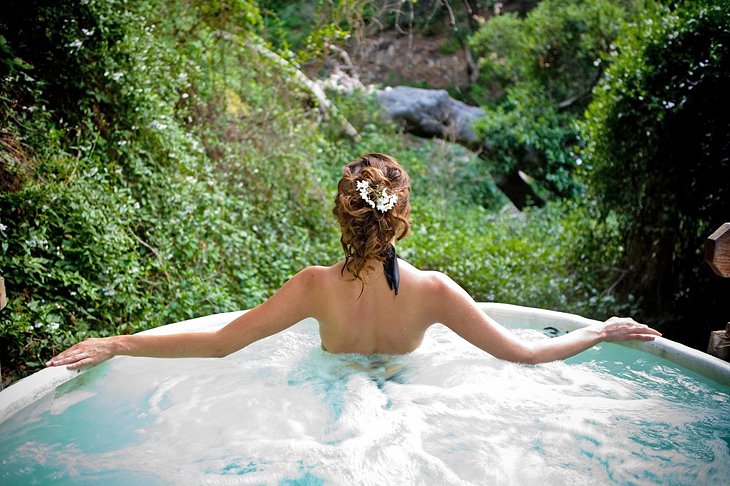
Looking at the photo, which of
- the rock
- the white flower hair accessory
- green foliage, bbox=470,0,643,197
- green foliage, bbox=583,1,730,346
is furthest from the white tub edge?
the rock

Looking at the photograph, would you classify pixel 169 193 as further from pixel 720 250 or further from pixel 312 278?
pixel 720 250

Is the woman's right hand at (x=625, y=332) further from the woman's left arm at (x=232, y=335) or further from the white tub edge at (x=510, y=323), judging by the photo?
the woman's left arm at (x=232, y=335)

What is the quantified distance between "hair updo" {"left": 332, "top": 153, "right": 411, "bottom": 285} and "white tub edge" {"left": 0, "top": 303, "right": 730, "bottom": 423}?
0.95 meters

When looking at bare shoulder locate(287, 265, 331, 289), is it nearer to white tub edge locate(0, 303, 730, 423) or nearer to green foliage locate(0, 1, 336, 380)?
white tub edge locate(0, 303, 730, 423)

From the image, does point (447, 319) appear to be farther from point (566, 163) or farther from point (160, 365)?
point (566, 163)

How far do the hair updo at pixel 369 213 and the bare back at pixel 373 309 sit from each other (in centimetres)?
8

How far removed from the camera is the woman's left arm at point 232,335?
2.57 m

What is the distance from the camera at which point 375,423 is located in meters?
2.36

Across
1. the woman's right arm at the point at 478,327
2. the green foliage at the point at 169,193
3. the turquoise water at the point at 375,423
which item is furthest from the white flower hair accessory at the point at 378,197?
the green foliage at the point at 169,193

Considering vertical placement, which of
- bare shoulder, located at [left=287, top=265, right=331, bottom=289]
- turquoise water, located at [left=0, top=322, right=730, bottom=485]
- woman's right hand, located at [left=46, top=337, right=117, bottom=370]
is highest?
bare shoulder, located at [left=287, top=265, right=331, bottom=289]

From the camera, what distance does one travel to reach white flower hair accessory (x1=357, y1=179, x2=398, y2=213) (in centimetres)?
242

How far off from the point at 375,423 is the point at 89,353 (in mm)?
1176

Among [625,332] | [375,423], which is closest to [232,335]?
[375,423]

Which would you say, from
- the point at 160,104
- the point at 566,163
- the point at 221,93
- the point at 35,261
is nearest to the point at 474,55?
the point at 566,163
